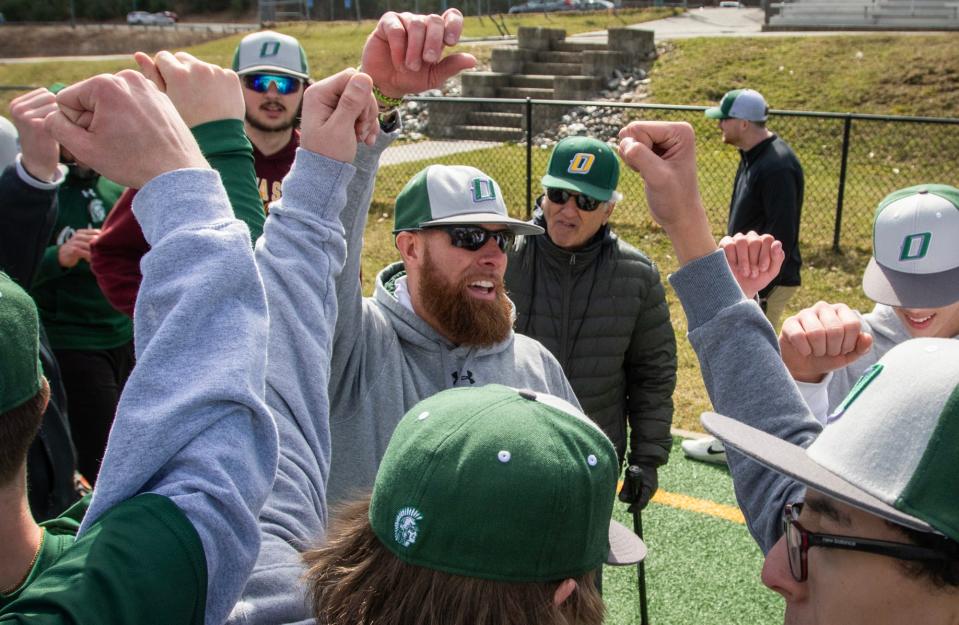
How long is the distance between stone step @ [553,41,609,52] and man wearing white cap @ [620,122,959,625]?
21030 millimetres

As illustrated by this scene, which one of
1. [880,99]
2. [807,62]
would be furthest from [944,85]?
[807,62]

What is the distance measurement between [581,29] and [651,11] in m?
6.43

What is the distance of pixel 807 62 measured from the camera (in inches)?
739

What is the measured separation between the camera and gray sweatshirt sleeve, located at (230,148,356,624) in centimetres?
149

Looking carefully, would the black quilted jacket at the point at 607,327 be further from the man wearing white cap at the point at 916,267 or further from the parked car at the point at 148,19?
the parked car at the point at 148,19

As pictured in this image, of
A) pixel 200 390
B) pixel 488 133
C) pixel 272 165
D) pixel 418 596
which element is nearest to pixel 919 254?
pixel 418 596

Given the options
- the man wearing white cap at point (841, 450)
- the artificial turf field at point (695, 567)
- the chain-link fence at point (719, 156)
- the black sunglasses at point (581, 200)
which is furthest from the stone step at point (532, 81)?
the man wearing white cap at point (841, 450)

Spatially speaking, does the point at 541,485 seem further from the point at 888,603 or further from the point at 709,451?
the point at 709,451

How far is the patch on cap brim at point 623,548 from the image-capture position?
1.53 metres

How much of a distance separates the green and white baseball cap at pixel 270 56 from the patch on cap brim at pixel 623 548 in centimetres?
374

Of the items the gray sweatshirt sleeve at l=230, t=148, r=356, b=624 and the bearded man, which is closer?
the gray sweatshirt sleeve at l=230, t=148, r=356, b=624

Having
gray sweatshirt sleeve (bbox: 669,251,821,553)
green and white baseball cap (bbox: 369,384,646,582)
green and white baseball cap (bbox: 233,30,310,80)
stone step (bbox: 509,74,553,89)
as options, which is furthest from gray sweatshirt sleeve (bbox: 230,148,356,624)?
stone step (bbox: 509,74,553,89)

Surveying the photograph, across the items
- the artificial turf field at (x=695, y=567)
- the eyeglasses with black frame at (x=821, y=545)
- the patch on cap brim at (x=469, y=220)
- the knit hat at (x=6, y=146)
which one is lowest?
the artificial turf field at (x=695, y=567)

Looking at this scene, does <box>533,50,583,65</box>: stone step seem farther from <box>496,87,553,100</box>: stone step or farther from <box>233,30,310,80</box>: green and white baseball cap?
<box>233,30,310,80</box>: green and white baseball cap
